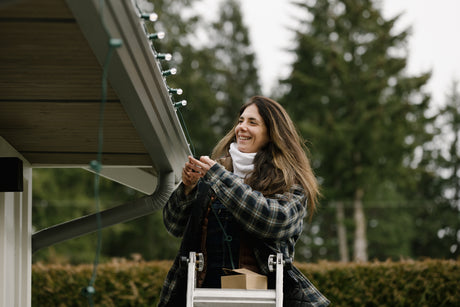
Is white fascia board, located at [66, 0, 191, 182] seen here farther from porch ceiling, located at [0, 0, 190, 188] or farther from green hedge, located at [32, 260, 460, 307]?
green hedge, located at [32, 260, 460, 307]

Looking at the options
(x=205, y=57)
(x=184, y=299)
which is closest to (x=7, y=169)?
(x=184, y=299)

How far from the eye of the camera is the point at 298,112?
72.2ft

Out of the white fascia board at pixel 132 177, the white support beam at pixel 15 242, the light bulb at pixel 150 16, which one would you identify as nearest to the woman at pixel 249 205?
the light bulb at pixel 150 16

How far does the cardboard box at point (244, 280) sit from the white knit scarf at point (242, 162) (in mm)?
519

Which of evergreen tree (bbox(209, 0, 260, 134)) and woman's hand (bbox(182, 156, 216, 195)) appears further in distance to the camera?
evergreen tree (bbox(209, 0, 260, 134))

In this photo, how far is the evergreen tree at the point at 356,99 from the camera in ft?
67.2

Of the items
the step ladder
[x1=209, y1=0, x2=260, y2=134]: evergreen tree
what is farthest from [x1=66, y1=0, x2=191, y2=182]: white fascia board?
[x1=209, y1=0, x2=260, y2=134]: evergreen tree

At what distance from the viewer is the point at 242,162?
3.25 m

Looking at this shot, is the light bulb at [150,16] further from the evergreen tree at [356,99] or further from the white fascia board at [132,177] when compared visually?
the evergreen tree at [356,99]

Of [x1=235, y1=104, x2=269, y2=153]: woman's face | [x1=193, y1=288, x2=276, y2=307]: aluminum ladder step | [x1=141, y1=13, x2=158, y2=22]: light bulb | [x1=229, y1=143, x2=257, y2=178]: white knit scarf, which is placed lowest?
[x1=193, y1=288, x2=276, y2=307]: aluminum ladder step

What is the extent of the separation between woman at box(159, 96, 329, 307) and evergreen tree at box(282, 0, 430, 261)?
17159mm

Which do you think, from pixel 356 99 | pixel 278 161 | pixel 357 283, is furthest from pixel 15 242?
pixel 356 99

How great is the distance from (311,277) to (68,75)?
4.40 metres

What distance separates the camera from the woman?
2.91m
